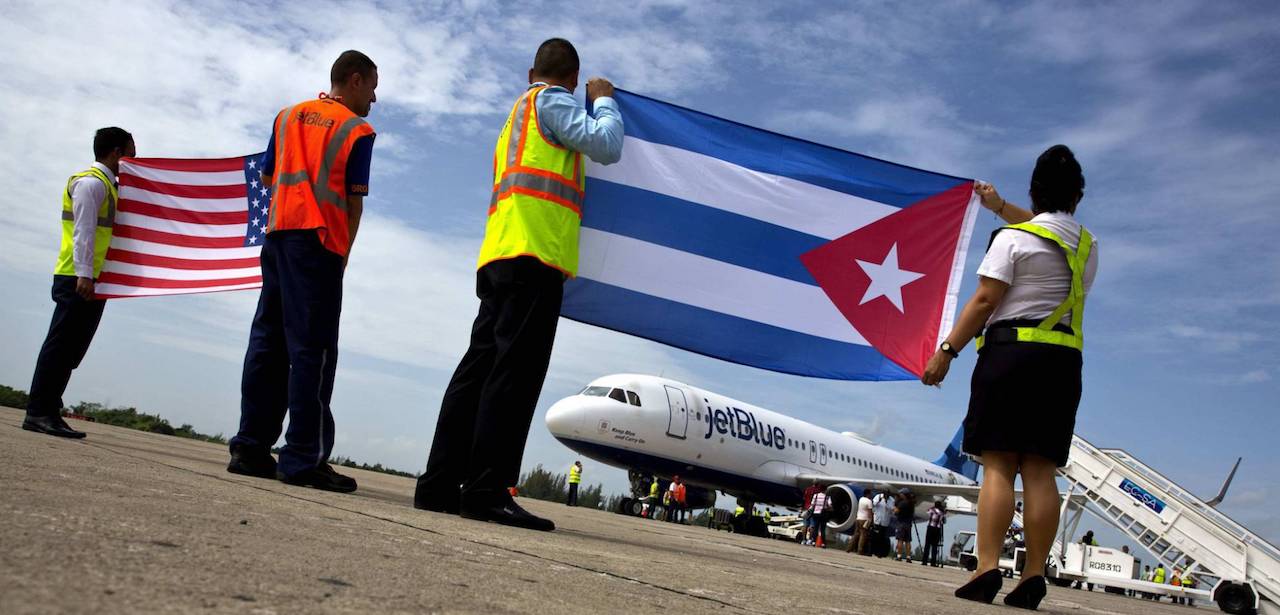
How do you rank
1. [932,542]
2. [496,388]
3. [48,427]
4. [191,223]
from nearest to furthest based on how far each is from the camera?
[496,388]
[48,427]
[191,223]
[932,542]

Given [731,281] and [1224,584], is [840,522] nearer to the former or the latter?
[1224,584]

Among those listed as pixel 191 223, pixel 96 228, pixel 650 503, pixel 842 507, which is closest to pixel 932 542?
pixel 842 507

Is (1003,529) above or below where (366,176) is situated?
below

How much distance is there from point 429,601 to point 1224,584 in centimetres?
1559

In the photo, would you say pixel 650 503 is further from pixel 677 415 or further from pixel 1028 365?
pixel 1028 365

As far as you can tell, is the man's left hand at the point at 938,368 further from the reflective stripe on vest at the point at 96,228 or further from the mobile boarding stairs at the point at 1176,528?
the mobile boarding stairs at the point at 1176,528

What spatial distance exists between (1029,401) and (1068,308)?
1.40 feet

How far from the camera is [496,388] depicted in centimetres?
342

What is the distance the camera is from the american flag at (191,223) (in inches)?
256

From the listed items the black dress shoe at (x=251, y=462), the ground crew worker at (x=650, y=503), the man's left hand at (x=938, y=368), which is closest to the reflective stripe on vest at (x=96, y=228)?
the black dress shoe at (x=251, y=462)

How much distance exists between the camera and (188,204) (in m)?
6.99

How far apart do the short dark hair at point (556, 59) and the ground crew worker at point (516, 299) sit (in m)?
0.11

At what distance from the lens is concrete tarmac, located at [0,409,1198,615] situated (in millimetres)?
1010

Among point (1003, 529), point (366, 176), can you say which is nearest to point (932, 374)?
point (1003, 529)
